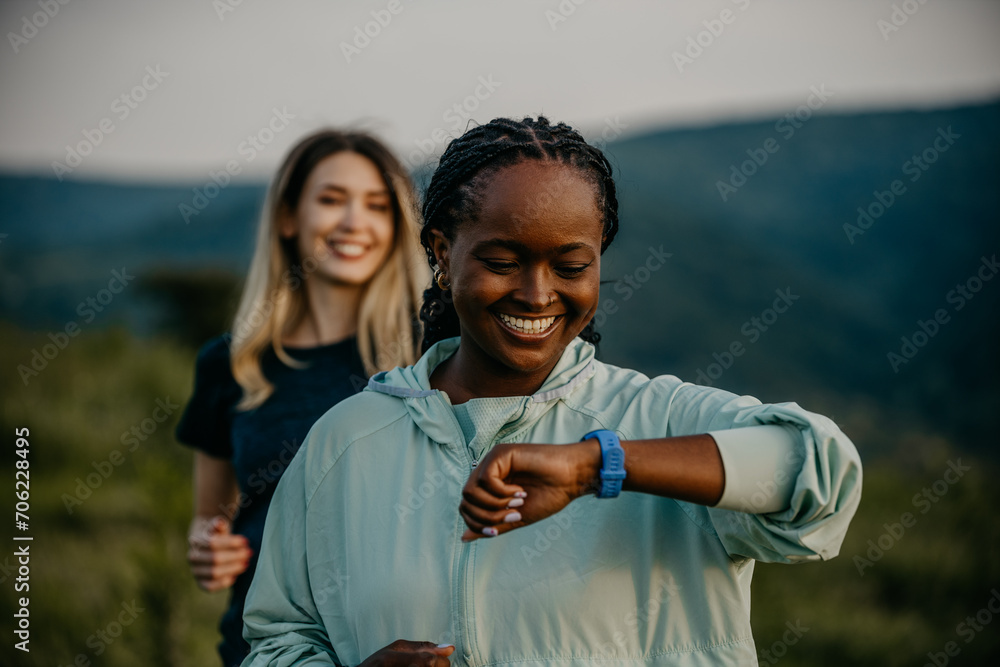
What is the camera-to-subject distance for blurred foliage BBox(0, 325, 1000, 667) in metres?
5.87

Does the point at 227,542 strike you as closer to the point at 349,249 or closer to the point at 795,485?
the point at 349,249

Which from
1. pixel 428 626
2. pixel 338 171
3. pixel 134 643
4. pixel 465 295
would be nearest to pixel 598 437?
pixel 465 295

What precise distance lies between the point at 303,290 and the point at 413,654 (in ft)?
7.45

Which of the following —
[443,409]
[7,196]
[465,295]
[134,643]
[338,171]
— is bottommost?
[134,643]

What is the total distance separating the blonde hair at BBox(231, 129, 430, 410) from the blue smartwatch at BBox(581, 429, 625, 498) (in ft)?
6.22

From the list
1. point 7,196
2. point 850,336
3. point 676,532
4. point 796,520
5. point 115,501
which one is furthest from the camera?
point 7,196

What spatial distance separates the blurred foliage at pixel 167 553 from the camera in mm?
5867

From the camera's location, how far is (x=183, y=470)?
855 cm

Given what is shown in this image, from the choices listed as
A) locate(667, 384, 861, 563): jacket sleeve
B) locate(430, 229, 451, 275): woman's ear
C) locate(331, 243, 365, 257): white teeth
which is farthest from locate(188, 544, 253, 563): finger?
locate(667, 384, 861, 563): jacket sleeve

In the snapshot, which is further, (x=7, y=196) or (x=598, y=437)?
(x=7, y=196)

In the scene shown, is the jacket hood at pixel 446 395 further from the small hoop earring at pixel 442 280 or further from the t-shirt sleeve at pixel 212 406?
the t-shirt sleeve at pixel 212 406

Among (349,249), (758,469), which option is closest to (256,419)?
(349,249)

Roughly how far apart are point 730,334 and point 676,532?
14275mm

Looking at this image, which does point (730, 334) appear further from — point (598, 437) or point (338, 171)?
point (598, 437)
